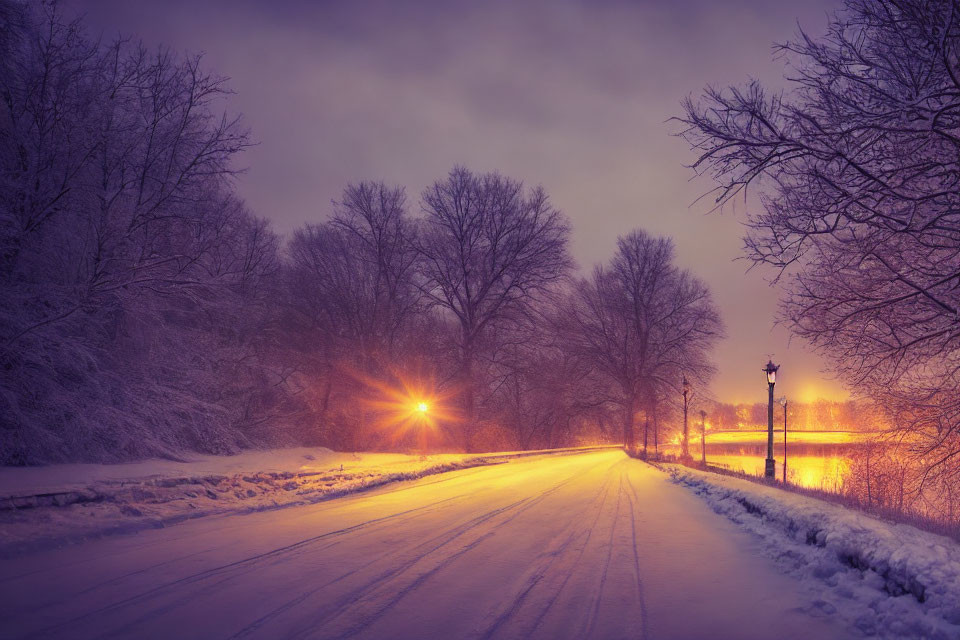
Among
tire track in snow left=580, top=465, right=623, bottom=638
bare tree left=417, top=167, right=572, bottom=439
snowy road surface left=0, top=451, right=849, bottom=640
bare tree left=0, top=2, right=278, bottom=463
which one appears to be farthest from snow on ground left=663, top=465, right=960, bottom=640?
bare tree left=417, top=167, right=572, bottom=439

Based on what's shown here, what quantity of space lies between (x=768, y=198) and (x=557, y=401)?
117ft

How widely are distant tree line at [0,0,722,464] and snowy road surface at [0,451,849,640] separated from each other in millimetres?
6764

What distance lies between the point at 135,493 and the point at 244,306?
9.76 meters

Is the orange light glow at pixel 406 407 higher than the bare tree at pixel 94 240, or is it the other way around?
→ the bare tree at pixel 94 240

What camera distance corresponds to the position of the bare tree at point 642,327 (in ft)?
131

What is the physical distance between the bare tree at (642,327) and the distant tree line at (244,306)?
17 cm

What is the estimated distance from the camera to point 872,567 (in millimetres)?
4543

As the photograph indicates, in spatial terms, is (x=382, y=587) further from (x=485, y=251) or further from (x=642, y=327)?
(x=642, y=327)

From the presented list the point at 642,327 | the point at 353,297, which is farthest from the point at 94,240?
the point at 642,327

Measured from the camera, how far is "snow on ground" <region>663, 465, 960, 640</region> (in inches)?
143

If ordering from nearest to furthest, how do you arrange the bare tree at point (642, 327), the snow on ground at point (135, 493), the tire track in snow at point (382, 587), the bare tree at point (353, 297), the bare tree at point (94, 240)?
1. the tire track in snow at point (382, 587)
2. the snow on ground at point (135, 493)
3. the bare tree at point (94, 240)
4. the bare tree at point (353, 297)
5. the bare tree at point (642, 327)

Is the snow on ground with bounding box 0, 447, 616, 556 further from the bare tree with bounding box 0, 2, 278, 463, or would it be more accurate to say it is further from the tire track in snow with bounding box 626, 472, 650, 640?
the tire track in snow with bounding box 626, 472, 650, 640

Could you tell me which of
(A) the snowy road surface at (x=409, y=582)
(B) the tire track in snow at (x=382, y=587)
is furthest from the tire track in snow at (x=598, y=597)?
(B) the tire track in snow at (x=382, y=587)

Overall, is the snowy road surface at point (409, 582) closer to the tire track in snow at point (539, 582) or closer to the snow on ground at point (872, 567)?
the tire track in snow at point (539, 582)
